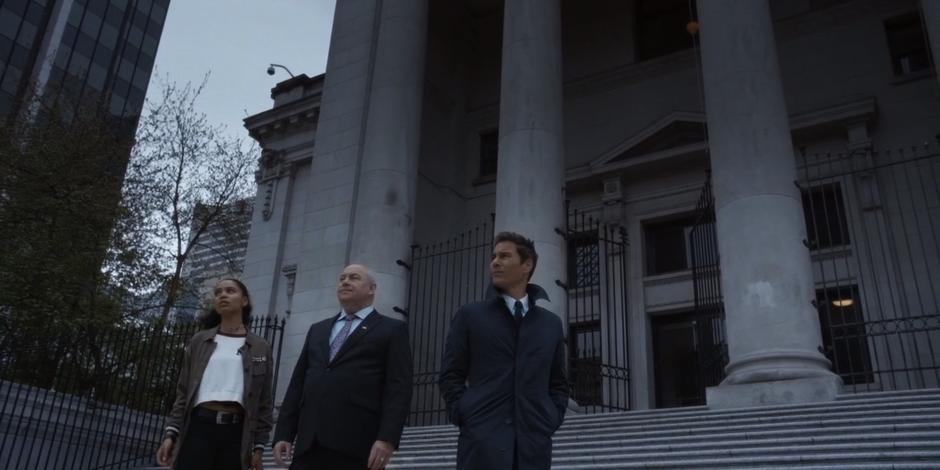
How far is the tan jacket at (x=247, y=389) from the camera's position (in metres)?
4.86

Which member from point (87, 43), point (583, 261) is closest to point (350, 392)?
point (583, 261)

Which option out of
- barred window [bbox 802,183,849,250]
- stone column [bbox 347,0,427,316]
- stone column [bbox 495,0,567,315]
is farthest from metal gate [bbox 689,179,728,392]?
stone column [bbox 347,0,427,316]

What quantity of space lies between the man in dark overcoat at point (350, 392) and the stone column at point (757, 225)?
21.3 feet

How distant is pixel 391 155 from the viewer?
1543 centimetres

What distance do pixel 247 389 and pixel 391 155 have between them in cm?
1078

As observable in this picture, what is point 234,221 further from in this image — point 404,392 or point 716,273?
point 404,392

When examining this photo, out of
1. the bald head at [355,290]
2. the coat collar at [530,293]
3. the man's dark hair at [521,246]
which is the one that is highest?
the man's dark hair at [521,246]

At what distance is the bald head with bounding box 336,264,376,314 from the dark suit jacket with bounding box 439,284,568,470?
90 cm

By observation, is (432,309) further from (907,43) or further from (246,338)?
(246,338)

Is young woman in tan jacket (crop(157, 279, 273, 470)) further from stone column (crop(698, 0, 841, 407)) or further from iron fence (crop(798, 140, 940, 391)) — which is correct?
iron fence (crop(798, 140, 940, 391))

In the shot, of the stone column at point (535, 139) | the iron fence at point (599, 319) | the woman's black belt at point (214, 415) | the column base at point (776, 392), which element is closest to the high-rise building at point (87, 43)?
the iron fence at point (599, 319)

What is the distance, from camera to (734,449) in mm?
7398

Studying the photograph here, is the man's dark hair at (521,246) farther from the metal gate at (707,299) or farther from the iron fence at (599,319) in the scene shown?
the iron fence at (599,319)

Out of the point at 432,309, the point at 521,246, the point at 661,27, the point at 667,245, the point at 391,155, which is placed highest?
the point at 661,27
